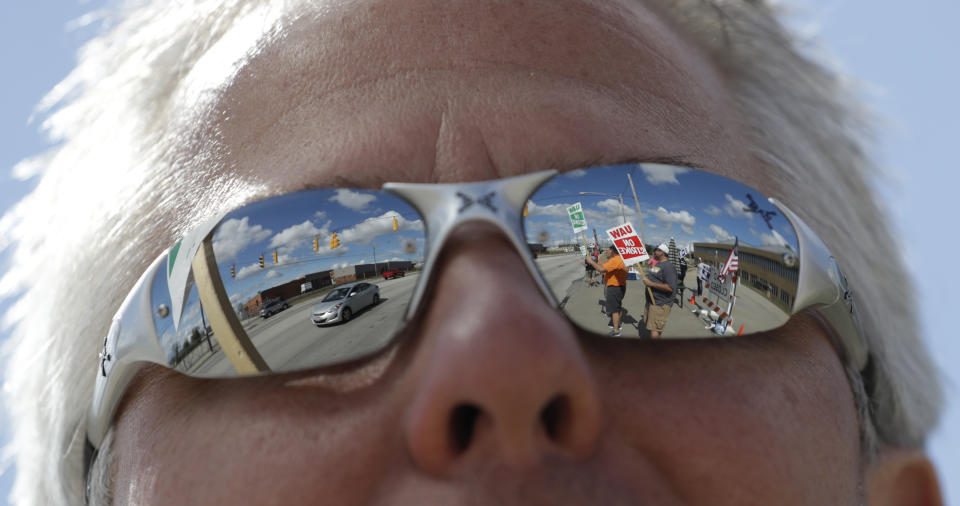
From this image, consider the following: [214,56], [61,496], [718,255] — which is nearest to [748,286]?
[718,255]

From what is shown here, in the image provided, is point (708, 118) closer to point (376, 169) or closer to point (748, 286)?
point (748, 286)

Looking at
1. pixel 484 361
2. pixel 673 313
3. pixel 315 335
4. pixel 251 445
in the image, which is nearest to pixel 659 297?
pixel 673 313

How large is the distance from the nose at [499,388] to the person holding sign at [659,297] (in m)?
0.20

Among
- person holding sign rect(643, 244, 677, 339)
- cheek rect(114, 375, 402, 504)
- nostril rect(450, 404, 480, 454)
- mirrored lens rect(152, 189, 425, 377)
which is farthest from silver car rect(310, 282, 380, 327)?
person holding sign rect(643, 244, 677, 339)

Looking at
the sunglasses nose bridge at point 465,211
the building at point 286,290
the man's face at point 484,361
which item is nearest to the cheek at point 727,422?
the man's face at point 484,361

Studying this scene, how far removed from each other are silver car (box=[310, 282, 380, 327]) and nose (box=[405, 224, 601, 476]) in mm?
142

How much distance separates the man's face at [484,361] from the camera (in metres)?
1.16

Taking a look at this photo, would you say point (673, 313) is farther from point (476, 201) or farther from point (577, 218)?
point (476, 201)

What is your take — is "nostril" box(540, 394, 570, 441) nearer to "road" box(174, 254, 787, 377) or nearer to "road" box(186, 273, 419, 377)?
"road" box(174, 254, 787, 377)

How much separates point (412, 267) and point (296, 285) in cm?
22

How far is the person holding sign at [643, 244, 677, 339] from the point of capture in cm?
137

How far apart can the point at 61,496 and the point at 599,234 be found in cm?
146

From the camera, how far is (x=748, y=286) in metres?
1.44

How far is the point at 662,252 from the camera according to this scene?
1.41m
